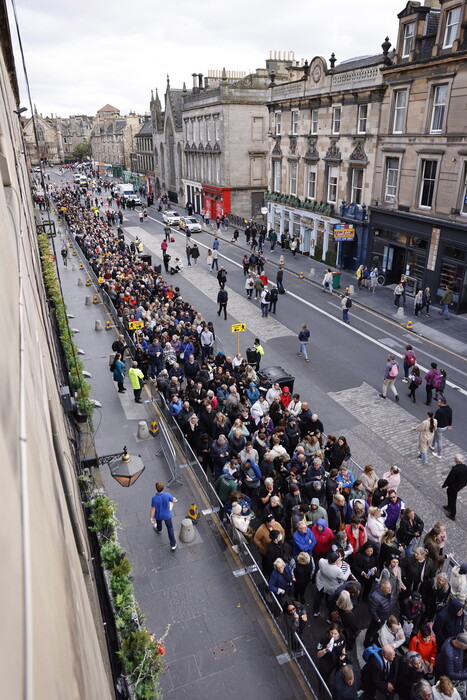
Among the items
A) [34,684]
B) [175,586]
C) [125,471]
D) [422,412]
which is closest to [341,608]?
[175,586]

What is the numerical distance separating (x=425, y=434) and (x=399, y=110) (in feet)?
67.5

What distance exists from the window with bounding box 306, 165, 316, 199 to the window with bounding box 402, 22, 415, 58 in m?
10.5

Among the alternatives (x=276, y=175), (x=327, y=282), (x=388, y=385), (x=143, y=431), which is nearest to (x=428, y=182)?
(x=327, y=282)

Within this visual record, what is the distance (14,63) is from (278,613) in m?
17.9

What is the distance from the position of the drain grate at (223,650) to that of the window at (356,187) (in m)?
27.5

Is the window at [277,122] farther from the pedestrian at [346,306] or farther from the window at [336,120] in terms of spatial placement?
the pedestrian at [346,306]

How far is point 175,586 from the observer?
9.54 m

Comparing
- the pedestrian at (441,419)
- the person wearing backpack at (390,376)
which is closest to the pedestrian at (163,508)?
the pedestrian at (441,419)

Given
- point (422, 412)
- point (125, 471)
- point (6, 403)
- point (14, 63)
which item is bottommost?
point (422, 412)

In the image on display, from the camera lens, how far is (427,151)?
2442cm

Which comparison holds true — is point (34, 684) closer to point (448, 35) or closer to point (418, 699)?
point (418, 699)

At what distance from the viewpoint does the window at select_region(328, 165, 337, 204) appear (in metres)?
33.1

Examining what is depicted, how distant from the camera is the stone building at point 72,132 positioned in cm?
16475

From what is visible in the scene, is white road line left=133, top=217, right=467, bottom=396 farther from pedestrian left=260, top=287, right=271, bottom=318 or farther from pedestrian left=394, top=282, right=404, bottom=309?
pedestrian left=394, top=282, right=404, bottom=309
